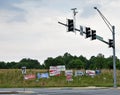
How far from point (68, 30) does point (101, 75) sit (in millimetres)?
44247

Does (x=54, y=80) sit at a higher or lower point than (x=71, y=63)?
lower

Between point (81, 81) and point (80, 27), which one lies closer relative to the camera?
point (80, 27)

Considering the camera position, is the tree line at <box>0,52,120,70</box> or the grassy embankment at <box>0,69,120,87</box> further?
the tree line at <box>0,52,120,70</box>

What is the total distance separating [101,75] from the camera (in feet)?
260

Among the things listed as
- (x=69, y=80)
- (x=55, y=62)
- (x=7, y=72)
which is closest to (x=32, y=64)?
(x=55, y=62)

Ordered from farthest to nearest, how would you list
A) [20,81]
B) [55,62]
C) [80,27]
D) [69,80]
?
[55,62], [20,81], [69,80], [80,27]

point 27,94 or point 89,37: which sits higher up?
point 89,37

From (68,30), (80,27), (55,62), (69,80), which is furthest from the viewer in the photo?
(55,62)

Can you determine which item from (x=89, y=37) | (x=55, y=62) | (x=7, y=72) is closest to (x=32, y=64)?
(x=55, y=62)

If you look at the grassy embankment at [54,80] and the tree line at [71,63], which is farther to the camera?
the tree line at [71,63]

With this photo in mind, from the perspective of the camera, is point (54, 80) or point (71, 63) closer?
point (54, 80)

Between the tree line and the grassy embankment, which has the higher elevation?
the tree line

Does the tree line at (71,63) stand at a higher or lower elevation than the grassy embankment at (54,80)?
higher

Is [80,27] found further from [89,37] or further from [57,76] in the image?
[57,76]
